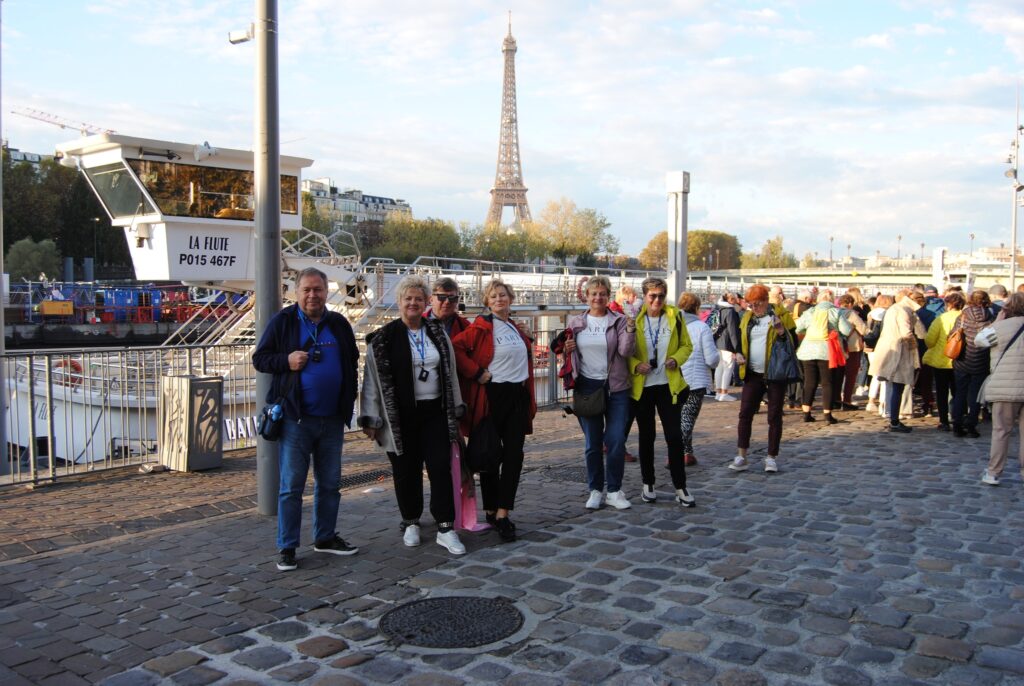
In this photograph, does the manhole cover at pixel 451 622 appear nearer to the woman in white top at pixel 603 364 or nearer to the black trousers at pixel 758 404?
the woman in white top at pixel 603 364

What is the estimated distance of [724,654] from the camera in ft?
13.3

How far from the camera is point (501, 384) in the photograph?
20.1ft

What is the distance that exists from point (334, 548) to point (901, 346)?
843 cm

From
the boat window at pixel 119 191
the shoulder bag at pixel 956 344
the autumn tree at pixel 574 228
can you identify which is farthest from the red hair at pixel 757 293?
the autumn tree at pixel 574 228

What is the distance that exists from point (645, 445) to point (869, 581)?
227cm

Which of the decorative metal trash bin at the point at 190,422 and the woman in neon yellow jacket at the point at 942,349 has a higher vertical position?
the woman in neon yellow jacket at the point at 942,349

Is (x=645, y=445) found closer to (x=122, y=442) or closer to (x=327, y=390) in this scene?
(x=327, y=390)

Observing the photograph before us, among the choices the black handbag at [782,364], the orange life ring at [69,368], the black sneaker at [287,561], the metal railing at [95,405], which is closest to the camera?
the black sneaker at [287,561]

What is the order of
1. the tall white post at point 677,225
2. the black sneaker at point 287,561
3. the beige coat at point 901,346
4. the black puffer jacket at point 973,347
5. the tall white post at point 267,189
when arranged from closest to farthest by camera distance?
the black sneaker at point 287,561 < the tall white post at point 267,189 < the black puffer jacket at point 973,347 < the beige coat at point 901,346 < the tall white post at point 677,225

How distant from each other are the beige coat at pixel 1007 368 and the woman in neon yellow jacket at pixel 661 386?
10.2 ft

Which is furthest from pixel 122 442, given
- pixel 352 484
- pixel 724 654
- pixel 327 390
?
pixel 724 654

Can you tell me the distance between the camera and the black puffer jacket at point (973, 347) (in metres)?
10.1

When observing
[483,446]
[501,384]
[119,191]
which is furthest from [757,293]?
[119,191]

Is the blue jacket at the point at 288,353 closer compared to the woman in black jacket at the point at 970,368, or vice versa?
the blue jacket at the point at 288,353
